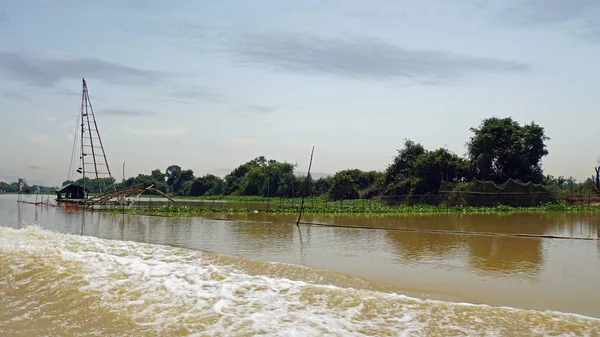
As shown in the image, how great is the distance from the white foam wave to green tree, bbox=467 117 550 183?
22.9 meters

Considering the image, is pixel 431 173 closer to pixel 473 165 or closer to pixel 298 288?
pixel 473 165

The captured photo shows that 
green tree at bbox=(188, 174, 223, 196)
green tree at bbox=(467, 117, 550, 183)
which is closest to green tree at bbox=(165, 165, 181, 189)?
green tree at bbox=(188, 174, 223, 196)

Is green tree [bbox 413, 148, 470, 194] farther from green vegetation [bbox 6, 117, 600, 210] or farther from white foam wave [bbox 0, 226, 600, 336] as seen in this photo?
white foam wave [bbox 0, 226, 600, 336]

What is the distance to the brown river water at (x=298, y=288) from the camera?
4379 mm

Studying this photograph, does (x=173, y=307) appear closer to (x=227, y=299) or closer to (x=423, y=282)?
(x=227, y=299)

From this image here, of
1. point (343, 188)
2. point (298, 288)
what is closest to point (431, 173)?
point (343, 188)

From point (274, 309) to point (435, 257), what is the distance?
503cm

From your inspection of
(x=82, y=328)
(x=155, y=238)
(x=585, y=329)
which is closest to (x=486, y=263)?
(x=585, y=329)

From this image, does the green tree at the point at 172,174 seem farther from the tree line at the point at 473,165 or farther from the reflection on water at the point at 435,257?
the reflection on water at the point at 435,257

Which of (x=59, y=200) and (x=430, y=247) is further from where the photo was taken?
(x=59, y=200)

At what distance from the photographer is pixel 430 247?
33.8 ft

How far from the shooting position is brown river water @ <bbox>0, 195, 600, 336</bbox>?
14.4 ft

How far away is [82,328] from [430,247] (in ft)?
25.7

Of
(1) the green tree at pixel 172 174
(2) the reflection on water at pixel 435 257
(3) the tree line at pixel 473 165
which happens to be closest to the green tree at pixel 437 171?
(3) the tree line at pixel 473 165
